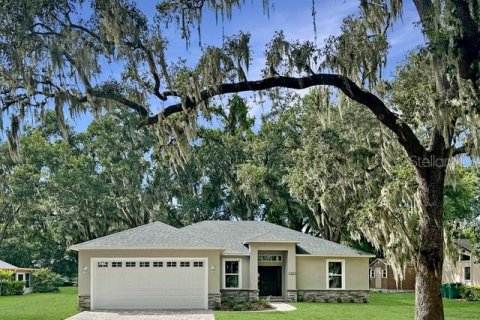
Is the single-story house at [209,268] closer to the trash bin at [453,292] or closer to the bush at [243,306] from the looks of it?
the bush at [243,306]

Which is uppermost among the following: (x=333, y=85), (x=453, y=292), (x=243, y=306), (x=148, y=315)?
(x=333, y=85)

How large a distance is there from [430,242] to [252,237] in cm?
1496

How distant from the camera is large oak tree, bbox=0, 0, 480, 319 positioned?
30.9 ft

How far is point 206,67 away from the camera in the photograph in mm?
9766

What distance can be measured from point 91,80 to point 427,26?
5.64 m

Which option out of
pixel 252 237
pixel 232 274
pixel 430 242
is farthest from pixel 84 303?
pixel 430 242

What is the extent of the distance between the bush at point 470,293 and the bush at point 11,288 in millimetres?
22346

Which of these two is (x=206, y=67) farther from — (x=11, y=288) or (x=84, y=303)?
(x=11, y=288)

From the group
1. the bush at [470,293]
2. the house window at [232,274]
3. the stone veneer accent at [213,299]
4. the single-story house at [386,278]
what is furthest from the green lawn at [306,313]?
the single-story house at [386,278]

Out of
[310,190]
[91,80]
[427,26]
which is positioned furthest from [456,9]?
[310,190]

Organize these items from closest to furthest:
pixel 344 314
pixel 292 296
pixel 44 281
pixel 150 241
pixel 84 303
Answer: pixel 344 314 < pixel 84 303 < pixel 150 241 < pixel 292 296 < pixel 44 281

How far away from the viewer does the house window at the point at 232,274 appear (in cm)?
2300

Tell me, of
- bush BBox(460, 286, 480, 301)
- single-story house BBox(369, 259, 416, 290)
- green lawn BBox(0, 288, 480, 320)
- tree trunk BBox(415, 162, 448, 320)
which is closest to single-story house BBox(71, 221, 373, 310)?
green lawn BBox(0, 288, 480, 320)

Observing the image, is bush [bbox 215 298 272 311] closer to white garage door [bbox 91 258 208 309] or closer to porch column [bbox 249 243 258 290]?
white garage door [bbox 91 258 208 309]
